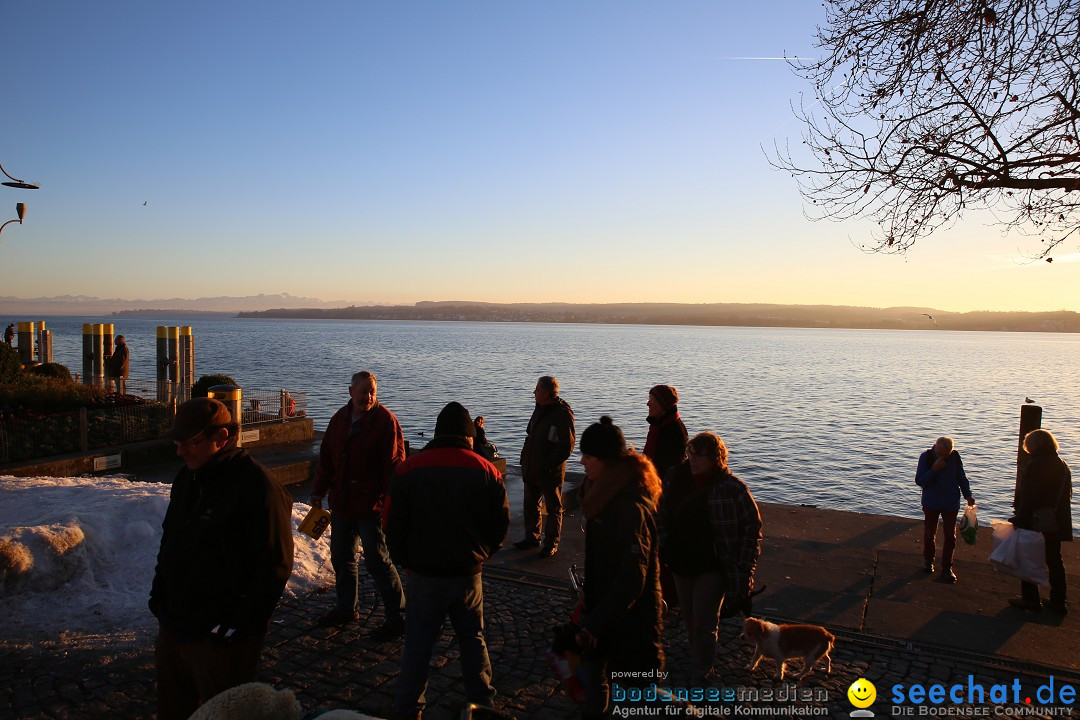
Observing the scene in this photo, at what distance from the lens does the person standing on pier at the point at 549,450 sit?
736 centimetres

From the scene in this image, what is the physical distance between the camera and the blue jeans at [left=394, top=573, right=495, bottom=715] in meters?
4.01

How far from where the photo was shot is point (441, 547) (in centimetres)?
396

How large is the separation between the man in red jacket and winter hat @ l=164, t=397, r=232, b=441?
6.82 feet

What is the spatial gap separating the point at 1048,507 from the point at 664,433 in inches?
143

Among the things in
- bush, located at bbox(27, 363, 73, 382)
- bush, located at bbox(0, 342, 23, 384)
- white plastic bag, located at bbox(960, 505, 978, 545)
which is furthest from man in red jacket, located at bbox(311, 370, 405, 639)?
bush, located at bbox(27, 363, 73, 382)

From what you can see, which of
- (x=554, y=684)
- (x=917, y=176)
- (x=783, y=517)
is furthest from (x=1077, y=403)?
(x=554, y=684)

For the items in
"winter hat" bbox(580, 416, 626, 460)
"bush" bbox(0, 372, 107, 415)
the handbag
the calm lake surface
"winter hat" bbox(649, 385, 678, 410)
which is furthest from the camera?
the calm lake surface

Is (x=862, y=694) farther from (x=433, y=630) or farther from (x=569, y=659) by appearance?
(x=433, y=630)

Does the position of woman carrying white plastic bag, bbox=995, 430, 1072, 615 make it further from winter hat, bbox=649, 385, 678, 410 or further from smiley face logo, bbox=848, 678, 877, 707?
winter hat, bbox=649, 385, 678, 410

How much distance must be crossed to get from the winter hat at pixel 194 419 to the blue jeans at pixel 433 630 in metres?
1.45

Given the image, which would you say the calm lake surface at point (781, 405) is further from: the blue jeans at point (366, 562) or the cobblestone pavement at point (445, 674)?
the blue jeans at point (366, 562)

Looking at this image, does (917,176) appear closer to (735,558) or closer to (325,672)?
(735,558)

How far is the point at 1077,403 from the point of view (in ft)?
152

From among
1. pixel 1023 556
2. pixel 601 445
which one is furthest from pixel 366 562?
pixel 1023 556
